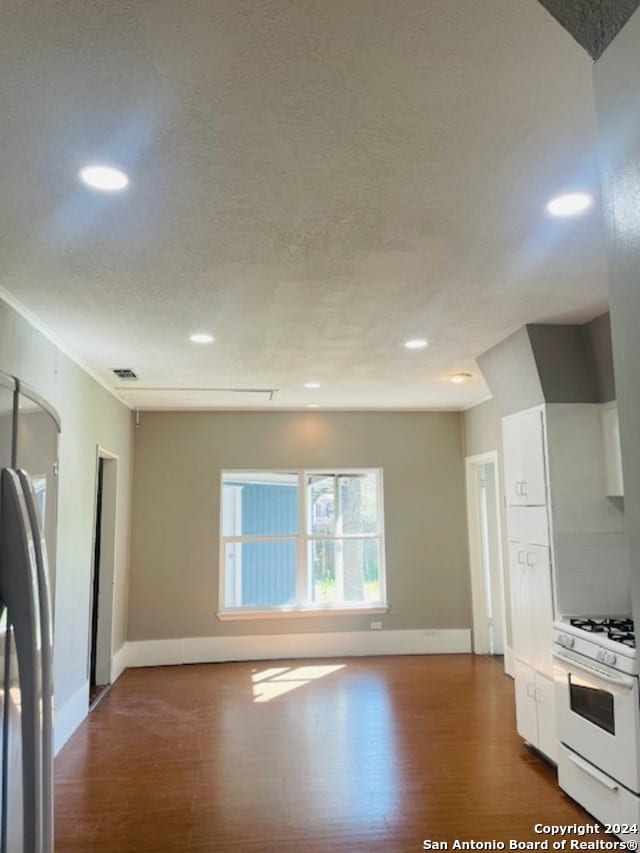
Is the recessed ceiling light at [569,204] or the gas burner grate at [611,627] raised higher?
the recessed ceiling light at [569,204]

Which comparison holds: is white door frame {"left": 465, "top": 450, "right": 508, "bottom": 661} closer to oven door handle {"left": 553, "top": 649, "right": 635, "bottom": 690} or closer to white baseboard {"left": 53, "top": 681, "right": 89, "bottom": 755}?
oven door handle {"left": 553, "top": 649, "right": 635, "bottom": 690}

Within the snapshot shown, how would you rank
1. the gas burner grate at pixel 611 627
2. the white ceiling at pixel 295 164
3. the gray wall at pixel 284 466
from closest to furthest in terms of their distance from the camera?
1. the white ceiling at pixel 295 164
2. the gas burner grate at pixel 611 627
3. the gray wall at pixel 284 466

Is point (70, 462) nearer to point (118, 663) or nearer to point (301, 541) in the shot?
point (118, 663)

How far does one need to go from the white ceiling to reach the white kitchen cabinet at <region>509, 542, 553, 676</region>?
60.0 inches

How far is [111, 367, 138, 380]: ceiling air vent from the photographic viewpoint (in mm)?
4547

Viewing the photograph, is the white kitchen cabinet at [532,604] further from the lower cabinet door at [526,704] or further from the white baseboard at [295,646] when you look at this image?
the white baseboard at [295,646]

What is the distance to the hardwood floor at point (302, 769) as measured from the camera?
284 centimetres

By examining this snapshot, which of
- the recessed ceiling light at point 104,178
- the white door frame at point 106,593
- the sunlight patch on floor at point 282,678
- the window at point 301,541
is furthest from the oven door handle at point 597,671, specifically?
the white door frame at point 106,593

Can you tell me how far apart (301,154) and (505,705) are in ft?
14.6

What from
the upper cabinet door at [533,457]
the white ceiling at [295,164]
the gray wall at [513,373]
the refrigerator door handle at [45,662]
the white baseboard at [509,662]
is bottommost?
the white baseboard at [509,662]

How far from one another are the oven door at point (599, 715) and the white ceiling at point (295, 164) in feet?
6.41

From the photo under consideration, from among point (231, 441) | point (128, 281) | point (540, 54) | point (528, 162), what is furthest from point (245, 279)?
point (231, 441)

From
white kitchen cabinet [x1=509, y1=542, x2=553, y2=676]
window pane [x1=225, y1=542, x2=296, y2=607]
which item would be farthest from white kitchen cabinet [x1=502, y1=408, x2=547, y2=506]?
window pane [x1=225, y1=542, x2=296, y2=607]

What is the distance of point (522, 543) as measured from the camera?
12.7 ft
